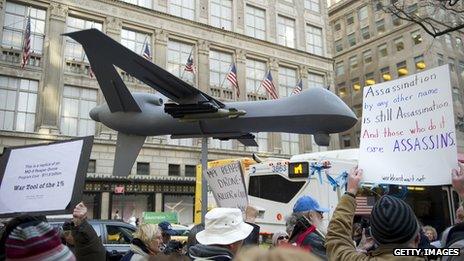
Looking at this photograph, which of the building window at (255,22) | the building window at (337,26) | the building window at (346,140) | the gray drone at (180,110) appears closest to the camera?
the gray drone at (180,110)

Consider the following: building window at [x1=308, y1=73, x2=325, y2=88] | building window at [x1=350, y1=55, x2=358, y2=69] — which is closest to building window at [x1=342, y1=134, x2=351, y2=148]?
building window at [x1=350, y1=55, x2=358, y2=69]

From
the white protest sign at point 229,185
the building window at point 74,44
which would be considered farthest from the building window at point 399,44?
the white protest sign at point 229,185

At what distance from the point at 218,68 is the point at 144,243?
88.9ft

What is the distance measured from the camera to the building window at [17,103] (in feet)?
77.4

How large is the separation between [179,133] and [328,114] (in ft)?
7.95

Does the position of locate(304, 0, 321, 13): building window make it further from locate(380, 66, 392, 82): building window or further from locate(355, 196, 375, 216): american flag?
locate(355, 196, 375, 216): american flag

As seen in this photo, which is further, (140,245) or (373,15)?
(373,15)

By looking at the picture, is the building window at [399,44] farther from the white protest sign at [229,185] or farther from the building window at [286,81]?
the white protest sign at [229,185]

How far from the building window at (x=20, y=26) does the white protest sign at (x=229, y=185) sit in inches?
849

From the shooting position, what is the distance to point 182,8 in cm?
3022

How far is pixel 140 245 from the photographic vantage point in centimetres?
458

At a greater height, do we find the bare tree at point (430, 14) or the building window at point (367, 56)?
the building window at point (367, 56)

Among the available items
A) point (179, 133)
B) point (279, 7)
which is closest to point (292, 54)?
point (279, 7)

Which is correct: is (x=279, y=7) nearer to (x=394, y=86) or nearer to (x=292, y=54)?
(x=292, y=54)
